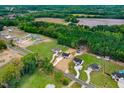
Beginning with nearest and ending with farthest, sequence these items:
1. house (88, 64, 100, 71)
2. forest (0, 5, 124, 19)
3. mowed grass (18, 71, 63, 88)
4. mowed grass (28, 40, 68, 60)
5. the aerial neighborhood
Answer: mowed grass (18, 71, 63, 88) < the aerial neighborhood < house (88, 64, 100, 71) < mowed grass (28, 40, 68, 60) < forest (0, 5, 124, 19)

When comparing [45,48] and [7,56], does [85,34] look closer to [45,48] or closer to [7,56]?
[45,48]

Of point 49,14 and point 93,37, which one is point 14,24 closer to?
point 49,14

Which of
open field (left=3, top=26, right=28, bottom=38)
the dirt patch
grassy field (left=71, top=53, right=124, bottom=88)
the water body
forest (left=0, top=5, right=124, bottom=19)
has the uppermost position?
forest (left=0, top=5, right=124, bottom=19)

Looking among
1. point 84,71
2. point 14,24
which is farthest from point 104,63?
point 14,24

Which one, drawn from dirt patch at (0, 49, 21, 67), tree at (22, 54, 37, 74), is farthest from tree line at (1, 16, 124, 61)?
tree at (22, 54, 37, 74)

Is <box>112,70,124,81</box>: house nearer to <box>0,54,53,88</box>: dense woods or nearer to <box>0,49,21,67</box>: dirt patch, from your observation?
<box>0,54,53,88</box>: dense woods

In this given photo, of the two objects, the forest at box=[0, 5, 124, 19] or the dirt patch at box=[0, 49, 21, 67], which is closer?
the dirt patch at box=[0, 49, 21, 67]

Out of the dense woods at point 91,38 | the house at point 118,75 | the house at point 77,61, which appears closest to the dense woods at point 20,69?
the house at point 77,61

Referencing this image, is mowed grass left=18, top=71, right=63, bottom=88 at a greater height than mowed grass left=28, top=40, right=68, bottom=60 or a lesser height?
lesser
